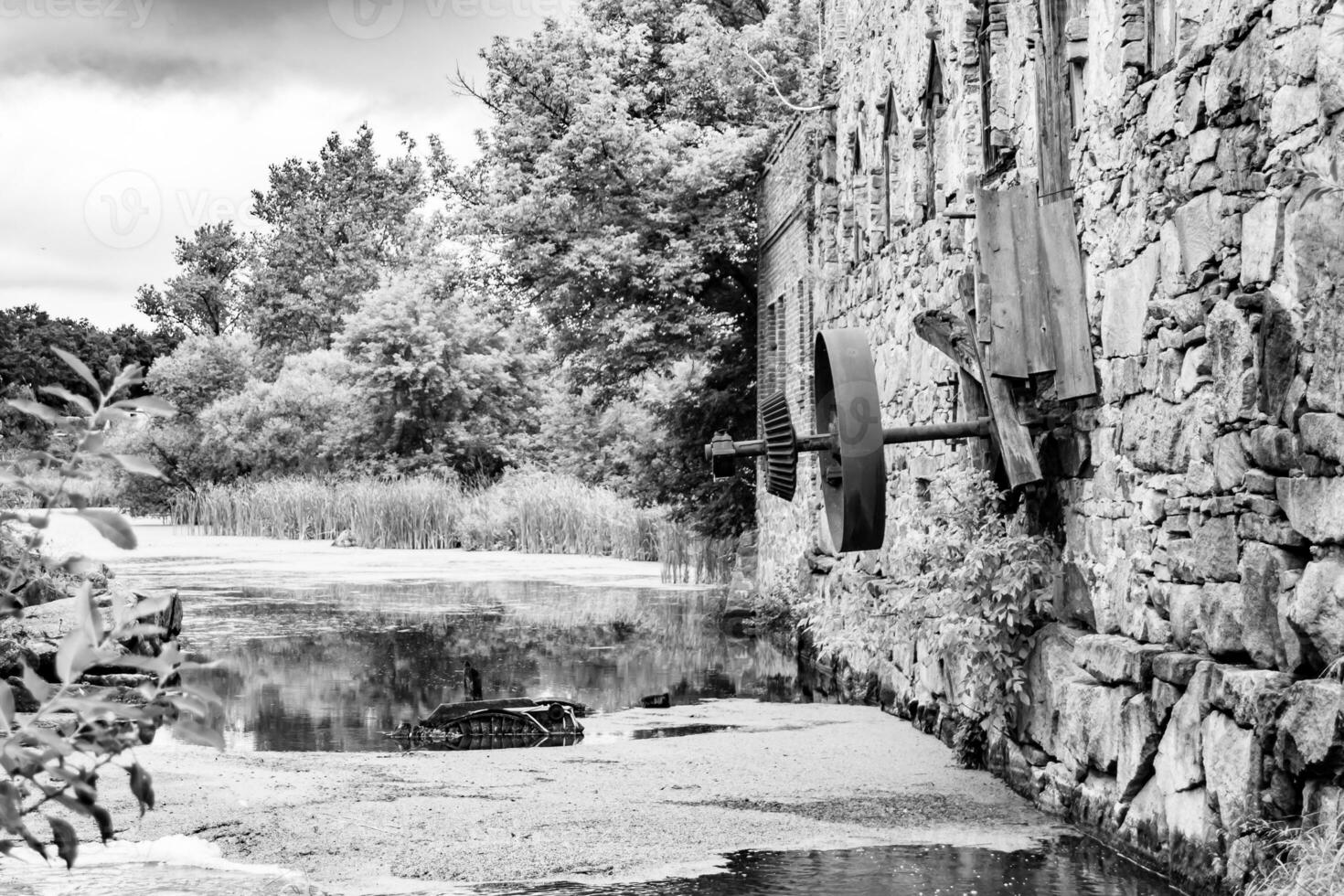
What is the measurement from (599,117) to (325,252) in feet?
129

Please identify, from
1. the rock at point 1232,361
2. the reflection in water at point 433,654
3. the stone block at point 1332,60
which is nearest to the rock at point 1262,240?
the rock at point 1232,361

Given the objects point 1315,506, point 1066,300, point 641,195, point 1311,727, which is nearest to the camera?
point 1311,727

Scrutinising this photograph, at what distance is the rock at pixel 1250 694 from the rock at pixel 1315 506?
465mm

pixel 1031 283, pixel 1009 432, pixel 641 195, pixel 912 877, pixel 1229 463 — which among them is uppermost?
pixel 641 195

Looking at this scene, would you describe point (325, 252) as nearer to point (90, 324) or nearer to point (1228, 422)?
point (90, 324)

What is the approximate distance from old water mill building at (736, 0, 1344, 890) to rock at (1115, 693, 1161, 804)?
1cm

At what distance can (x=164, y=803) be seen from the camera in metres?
6.73

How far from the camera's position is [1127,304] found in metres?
5.83

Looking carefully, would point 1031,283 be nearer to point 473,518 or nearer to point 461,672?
point 461,672

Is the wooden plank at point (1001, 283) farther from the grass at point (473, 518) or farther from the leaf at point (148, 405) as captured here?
the grass at point (473, 518)

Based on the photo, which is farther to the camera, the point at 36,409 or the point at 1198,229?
the point at 1198,229

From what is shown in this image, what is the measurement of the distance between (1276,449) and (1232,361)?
438 mm

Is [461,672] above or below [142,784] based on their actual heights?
below

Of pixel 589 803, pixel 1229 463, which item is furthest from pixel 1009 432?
pixel 589 803
